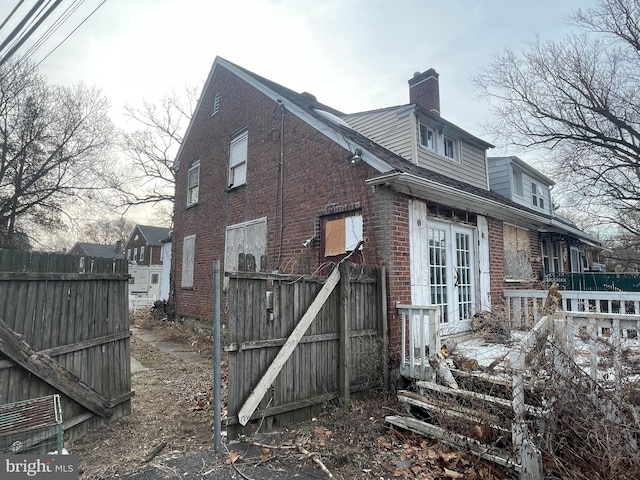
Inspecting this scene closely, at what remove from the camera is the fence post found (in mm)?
5020

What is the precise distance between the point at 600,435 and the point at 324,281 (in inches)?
129

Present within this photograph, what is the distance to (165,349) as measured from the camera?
9578 mm

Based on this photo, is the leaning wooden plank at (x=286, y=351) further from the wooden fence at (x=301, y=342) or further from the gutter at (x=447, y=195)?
the gutter at (x=447, y=195)

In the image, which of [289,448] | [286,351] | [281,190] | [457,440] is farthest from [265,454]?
[281,190]

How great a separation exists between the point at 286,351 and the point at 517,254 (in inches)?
292

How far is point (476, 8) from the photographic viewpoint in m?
7.57

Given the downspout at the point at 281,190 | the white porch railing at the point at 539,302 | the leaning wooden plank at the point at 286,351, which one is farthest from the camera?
the downspout at the point at 281,190

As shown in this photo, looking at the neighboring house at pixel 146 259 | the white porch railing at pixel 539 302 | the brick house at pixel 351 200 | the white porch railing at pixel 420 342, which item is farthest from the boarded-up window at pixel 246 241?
the neighboring house at pixel 146 259

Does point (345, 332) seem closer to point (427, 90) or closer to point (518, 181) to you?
point (427, 90)

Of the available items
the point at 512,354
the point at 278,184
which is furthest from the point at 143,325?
the point at 512,354

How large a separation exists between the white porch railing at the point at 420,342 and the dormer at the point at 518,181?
9.65 metres

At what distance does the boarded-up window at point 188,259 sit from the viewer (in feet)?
39.6

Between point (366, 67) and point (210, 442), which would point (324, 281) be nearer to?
point (210, 442)

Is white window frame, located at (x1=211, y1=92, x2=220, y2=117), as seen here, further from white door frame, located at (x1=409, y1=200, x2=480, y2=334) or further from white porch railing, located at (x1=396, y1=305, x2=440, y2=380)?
white porch railing, located at (x1=396, y1=305, x2=440, y2=380)
